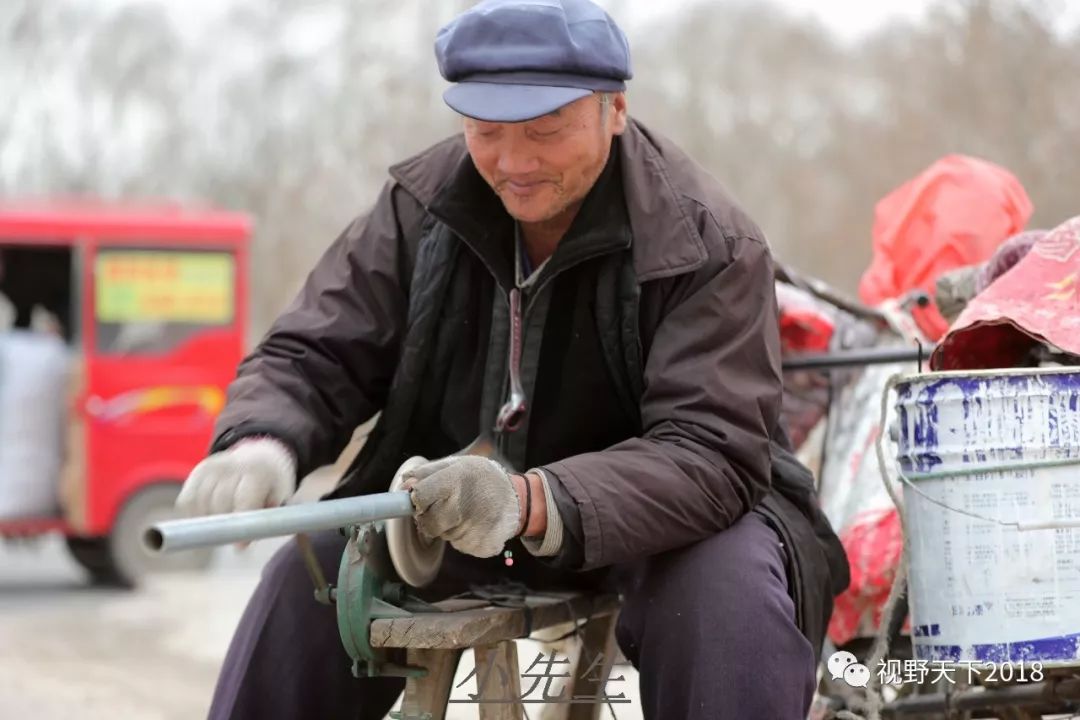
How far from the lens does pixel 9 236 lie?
9.17m

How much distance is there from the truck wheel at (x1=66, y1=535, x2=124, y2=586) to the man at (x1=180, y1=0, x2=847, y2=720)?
7343mm

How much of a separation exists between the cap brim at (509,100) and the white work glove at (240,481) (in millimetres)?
600

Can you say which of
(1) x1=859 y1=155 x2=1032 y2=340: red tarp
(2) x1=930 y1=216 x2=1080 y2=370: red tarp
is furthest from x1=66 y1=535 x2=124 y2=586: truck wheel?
(2) x1=930 y1=216 x2=1080 y2=370: red tarp

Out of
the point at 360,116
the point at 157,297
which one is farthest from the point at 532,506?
the point at 360,116

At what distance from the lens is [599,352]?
2.58 m

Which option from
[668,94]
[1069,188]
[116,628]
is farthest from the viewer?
[668,94]

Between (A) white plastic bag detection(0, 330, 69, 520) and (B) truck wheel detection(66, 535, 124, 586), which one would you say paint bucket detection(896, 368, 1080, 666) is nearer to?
(A) white plastic bag detection(0, 330, 69, 520)

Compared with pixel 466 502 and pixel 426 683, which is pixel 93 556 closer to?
pixel 426 683

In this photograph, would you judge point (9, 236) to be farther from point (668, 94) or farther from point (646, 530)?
point (668, 94)

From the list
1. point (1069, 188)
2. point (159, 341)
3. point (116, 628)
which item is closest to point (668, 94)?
point (1069, 188)

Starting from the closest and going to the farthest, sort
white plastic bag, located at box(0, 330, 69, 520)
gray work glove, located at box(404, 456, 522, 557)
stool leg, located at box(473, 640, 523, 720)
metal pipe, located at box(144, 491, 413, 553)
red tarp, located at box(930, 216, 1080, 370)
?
1. metal pipe, located at box(144, 491, 413, 553)
2. gray work glove, located at box(404, 456, 522, 557)
3. stool leg, located at box(473, 640, 523, 720)
4. red tarp, located at box(930, 216, 1080, 370)
5. white plastic bag, located at box(0, 330, 69, 520)

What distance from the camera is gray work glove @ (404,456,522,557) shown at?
2.08 m

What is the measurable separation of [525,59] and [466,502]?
71 centimetres

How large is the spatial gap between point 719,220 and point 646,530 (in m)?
0.55
